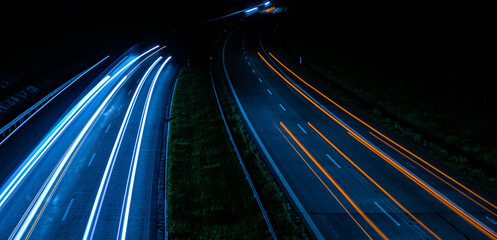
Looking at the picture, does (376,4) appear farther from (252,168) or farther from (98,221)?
(98,221)

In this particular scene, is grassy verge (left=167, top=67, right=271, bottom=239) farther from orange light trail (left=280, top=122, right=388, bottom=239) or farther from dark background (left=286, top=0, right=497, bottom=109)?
dark background (left=286, top=0, right=497, bottom=109)

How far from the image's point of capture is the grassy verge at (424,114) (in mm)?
17875

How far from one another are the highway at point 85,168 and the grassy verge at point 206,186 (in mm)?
964

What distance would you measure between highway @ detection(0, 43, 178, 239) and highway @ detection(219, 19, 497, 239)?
599 cm

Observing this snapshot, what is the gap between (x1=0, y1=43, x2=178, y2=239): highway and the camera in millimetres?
12570

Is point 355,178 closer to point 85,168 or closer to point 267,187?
point 267,187

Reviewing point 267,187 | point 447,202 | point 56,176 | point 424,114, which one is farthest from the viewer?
point 424,114

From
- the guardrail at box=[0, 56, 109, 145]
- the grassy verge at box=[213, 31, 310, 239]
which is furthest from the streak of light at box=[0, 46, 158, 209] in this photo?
the grassy verge at box=[213, 31, 310, 239]

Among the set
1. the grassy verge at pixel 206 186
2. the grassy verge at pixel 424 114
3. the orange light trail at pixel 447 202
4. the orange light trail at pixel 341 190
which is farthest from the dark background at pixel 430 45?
the grassy verge at pixel 206 186

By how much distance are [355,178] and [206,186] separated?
260 inches

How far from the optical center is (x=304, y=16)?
69938mm

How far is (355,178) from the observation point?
52.1ft

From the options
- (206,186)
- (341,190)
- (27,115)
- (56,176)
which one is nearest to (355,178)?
(341,190)

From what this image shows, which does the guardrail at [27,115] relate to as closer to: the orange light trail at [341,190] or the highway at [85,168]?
the highway at [85,168]
